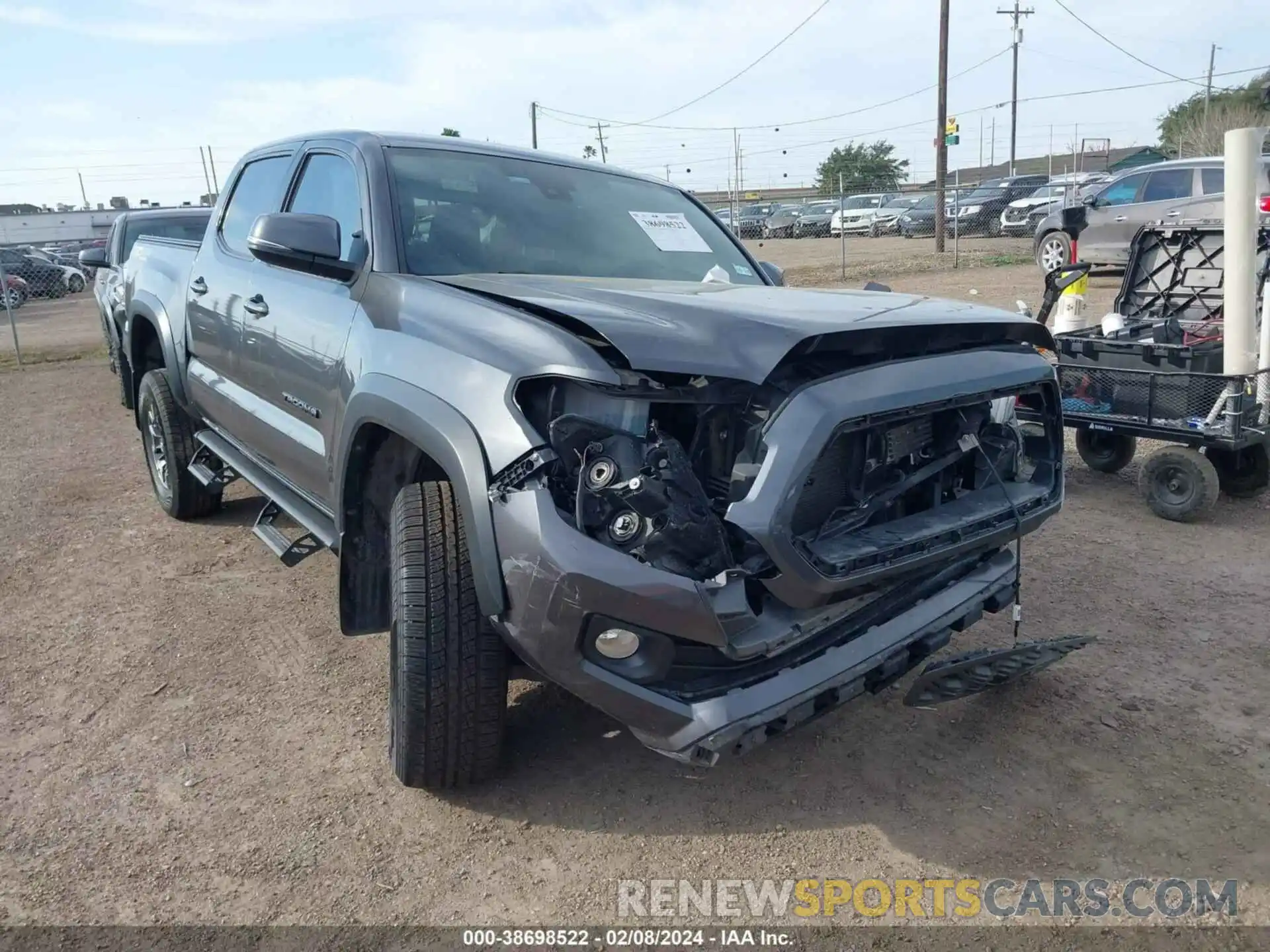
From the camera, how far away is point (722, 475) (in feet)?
8.30

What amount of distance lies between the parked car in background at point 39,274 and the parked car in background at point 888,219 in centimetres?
2332

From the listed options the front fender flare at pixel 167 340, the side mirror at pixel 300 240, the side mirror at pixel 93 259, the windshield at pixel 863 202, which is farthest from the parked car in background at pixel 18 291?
the windshield at pixel 863 202

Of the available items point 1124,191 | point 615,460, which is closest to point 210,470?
point 615,460

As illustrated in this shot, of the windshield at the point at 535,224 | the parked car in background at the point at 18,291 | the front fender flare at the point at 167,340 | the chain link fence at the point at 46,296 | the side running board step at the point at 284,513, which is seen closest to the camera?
the windshield at the point at 535,224

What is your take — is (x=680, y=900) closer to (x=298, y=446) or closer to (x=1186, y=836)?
(x=1186, y=836)

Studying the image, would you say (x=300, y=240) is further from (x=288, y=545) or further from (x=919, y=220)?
(x=919, y=220)

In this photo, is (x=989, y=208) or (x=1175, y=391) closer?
(x=1175, y=391)

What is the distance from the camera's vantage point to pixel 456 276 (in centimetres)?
325

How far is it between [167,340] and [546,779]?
344 centimetres

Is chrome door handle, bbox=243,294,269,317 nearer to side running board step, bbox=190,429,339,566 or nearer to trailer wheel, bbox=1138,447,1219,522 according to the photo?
side running board step, bbox=190,429,339,566

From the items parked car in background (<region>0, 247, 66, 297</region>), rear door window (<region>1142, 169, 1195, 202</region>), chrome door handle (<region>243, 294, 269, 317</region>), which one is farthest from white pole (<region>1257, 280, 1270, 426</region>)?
parked car in background (<region>0, 247, 66, 297</region>)

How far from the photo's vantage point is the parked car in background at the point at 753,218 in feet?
114

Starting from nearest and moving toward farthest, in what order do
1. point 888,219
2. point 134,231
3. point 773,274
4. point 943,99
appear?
point 773,274, point 134,231, point 943,99, point 888,219

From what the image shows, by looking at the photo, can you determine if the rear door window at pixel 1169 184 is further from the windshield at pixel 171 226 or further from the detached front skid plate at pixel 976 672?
the detached front skid plate at pixel 976 672
